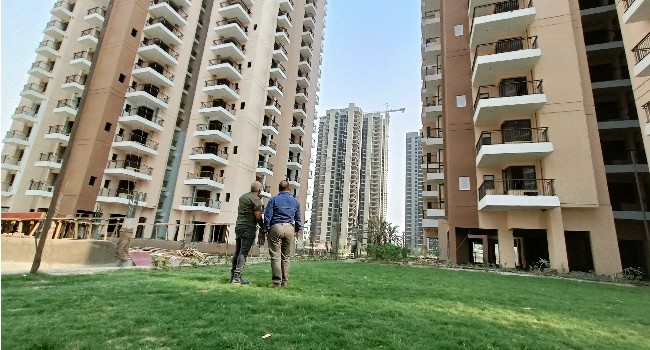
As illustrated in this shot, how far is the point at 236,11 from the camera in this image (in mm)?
39781

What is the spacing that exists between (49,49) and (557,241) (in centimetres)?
5076

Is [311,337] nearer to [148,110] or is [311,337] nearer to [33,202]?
[148,110]

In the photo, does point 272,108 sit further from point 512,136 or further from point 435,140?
point 512,136

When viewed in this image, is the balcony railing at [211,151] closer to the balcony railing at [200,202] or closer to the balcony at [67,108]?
the balcony railing at [200,202]

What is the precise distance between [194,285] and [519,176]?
20.7 m

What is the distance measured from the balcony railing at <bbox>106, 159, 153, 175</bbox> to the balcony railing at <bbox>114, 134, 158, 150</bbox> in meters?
2.19

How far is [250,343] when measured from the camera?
10.9 feet

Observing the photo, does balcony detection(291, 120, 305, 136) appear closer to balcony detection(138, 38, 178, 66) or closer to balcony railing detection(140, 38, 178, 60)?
balcony detection(138, 38, 178, 66)

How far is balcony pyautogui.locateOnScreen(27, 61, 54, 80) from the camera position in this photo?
36.1m

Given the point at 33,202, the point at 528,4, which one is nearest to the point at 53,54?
the point at 33,202

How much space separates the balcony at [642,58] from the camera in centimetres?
1500

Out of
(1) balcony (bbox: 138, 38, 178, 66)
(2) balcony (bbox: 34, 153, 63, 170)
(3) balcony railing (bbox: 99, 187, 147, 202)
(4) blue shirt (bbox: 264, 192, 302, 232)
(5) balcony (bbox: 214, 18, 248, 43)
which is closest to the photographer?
(4) blue shirt (bbox: 264, 192, 302, 232)

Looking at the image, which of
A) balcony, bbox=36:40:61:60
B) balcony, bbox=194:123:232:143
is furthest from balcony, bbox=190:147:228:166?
balcony, bbox=36:40:61:60

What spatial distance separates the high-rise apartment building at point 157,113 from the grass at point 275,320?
97.0 ft
